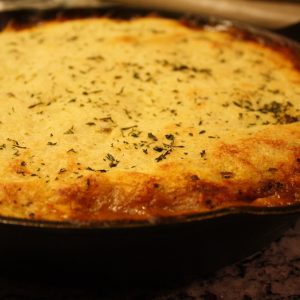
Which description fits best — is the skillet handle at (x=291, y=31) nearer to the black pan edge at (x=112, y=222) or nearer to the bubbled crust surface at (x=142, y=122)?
the bubbled crust surface at (x=142, y=122)

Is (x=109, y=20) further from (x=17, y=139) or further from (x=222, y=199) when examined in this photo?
(x=222, y=199)

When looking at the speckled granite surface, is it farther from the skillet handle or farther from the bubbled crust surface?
the skillet handle

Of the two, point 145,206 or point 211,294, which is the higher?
point 145,206

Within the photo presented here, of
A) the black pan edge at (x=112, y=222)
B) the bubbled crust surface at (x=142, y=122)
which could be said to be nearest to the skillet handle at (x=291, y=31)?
the bubbled crust surface at (x=142, y=122)

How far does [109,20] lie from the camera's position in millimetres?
2773

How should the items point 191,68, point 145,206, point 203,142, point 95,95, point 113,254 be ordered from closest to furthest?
point 113,254 → point 145,206 → point 203,142 → point 95,95 → point 191,68

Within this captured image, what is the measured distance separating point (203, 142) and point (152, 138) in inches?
7.4

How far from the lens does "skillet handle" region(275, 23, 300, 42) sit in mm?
2395

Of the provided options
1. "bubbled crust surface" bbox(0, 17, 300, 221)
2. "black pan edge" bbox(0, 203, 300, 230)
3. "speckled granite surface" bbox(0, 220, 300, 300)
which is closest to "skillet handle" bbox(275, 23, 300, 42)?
"bubbled crust surface" bbox(0, 17, 300, 221)

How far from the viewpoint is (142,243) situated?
3.71 ft

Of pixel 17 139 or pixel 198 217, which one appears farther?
pixel 17 139

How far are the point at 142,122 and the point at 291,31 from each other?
1.16 m

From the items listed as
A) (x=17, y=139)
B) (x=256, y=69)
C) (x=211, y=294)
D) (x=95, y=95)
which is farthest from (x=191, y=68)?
(x=211, y=294)

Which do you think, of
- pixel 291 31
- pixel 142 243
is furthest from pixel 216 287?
pixel 291 31
